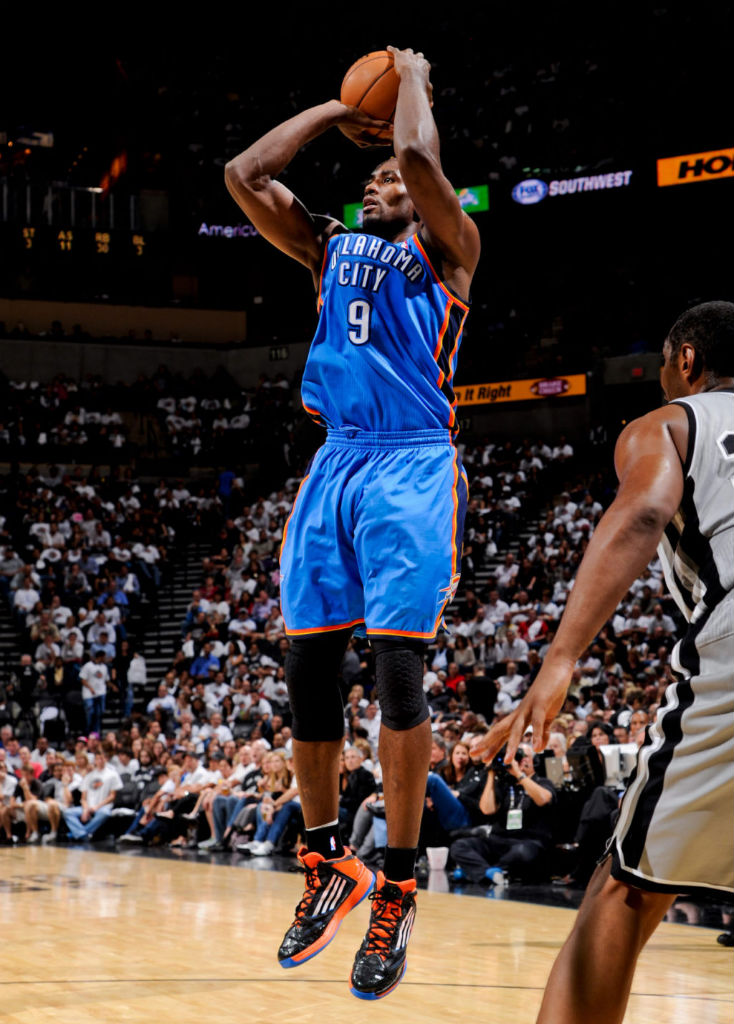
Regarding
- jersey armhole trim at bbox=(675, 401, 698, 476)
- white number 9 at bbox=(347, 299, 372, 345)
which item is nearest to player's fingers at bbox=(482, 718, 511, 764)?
jersey armhole trim at bbox=(675, 401, 698, 476)

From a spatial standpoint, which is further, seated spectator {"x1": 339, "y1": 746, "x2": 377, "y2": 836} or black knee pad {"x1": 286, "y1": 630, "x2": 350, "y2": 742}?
seated spectator {"x1": 339, "y1": 746, "x2": 377, "y2": 836}

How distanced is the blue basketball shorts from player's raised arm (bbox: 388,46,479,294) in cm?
56

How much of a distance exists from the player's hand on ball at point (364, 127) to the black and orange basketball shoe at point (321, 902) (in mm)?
2189

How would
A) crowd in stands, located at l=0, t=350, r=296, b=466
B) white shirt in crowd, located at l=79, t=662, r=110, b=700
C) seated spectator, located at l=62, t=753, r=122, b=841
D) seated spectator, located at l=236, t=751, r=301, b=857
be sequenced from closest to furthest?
1. seated spectator, located at l=236, t=751, r=301, b=857
2. seated spectator, located at l=62, t=753, r=122, b=841
3. white shirt in crowd, located at l=79, t=662, r=110, b=700
4. crowd in stands, located at l=0, t=350, r=296, b=466

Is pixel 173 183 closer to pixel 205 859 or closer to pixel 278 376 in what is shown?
pixel 278 376

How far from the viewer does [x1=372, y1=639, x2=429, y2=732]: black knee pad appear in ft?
11.1

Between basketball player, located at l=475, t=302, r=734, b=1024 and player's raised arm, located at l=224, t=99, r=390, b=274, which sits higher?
player's raised arm, located at l=224, t=99, r=390, b=274

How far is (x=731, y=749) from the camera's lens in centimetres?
253

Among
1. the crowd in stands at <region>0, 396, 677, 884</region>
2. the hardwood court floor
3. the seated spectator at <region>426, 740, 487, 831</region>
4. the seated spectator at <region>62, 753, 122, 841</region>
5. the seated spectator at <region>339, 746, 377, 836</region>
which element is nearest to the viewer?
the hardwood court floor

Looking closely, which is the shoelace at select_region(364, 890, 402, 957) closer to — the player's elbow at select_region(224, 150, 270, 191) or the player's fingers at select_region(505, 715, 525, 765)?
the player's fingers at select_region(505, 715, 525, 765)

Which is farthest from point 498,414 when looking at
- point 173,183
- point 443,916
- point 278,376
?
point 443,916

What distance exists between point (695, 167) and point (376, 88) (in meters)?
21.3

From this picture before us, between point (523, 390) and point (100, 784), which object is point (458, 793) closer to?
point (100, 784)

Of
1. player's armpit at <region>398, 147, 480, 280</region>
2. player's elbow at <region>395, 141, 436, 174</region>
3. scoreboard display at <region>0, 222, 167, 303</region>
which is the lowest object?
player's armpit at <region>398, 147, 480, 280</region>
